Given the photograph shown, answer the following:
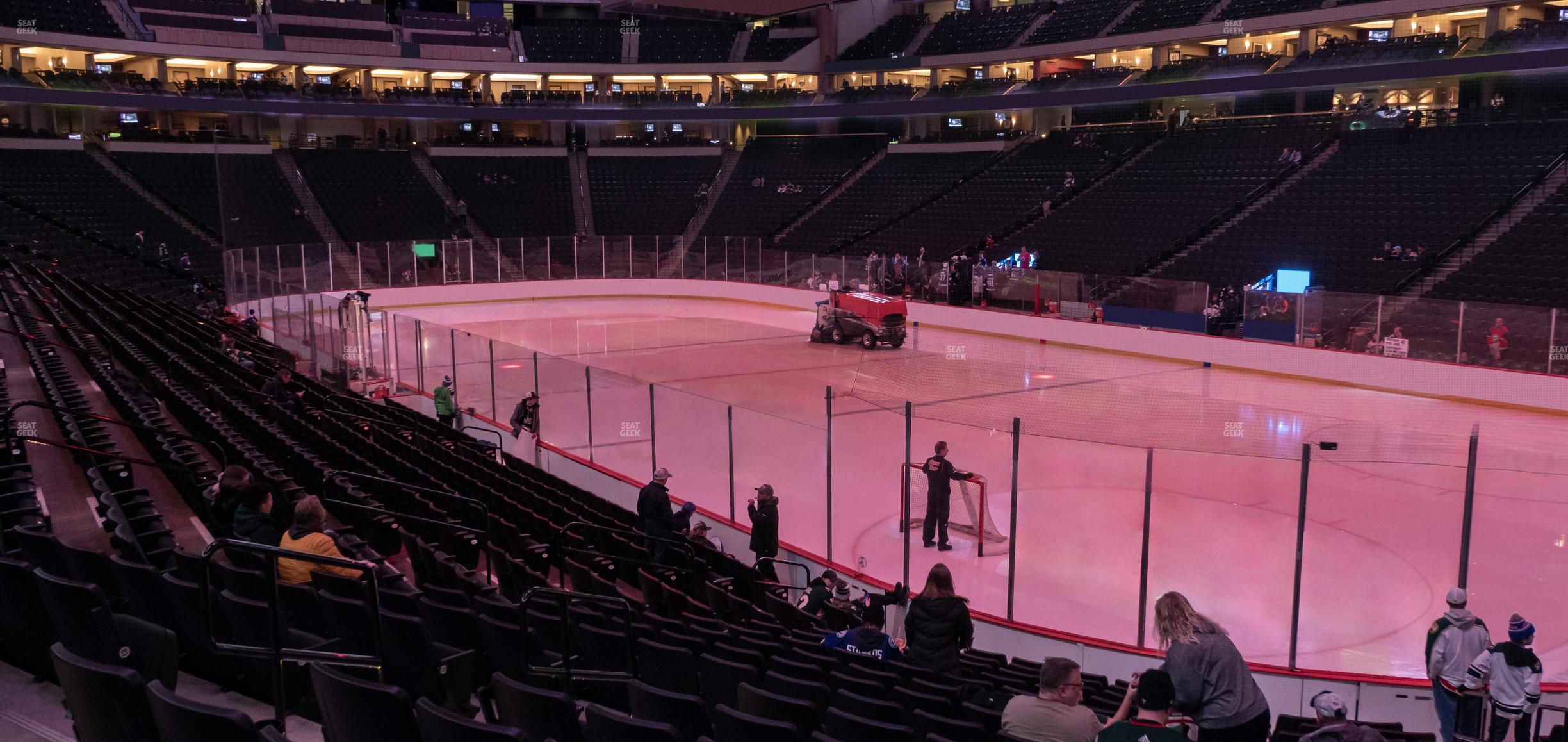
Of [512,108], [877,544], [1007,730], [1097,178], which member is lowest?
[877,544]

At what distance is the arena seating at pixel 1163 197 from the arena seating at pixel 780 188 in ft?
41.5

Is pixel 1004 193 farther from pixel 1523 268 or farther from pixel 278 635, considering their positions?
pixel 278 635

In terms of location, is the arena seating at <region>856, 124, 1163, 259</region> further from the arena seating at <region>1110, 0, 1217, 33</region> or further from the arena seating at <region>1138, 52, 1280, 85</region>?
the arena seating at <region>1110, 0, 1217, 33</region>

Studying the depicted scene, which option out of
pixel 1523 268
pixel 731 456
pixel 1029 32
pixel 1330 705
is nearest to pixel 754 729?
pixel 1330 705

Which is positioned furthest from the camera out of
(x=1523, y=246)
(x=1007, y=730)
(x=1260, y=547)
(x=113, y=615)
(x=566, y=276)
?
(x=566, y=276)

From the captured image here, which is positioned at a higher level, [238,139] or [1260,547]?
[238,139]

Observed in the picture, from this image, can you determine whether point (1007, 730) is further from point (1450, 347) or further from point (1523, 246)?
point (1523, 246)

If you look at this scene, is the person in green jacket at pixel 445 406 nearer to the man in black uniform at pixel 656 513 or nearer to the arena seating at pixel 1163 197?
the man in black uniform at pixel 656 513

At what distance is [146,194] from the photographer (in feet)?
129

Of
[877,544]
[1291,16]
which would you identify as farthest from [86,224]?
[1291,16]

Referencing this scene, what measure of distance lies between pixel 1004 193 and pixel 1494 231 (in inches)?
662

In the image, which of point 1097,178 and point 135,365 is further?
point 1097,178

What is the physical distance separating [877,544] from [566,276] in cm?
3053

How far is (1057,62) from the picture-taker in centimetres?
4831
